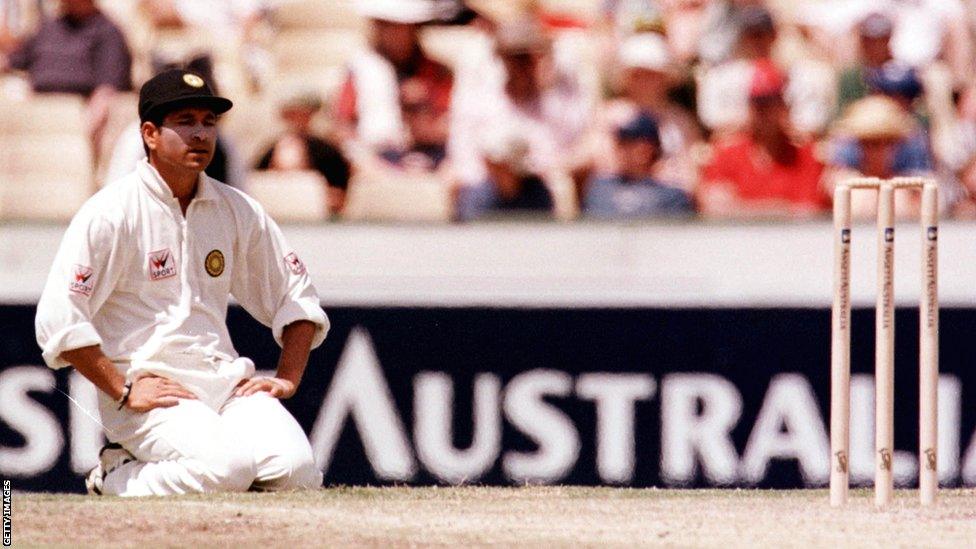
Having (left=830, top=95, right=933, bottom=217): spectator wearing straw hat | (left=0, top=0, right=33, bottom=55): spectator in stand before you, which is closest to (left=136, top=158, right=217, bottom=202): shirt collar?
(left=830, top=95, right=933, bottom=217): spectator wearing straw hat

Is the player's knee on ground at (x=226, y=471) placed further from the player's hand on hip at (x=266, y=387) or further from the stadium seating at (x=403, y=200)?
the stadium seating at (x=403, y=200)

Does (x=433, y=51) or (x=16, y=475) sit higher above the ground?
(x=433, y=51)

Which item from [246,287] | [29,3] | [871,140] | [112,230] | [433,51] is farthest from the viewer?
[29,3]

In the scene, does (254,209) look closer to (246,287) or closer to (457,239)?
(246,287)

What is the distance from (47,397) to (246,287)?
237 cm

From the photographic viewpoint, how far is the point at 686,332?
25.8 ft

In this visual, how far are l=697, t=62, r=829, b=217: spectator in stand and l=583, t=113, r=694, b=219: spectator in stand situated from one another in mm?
183

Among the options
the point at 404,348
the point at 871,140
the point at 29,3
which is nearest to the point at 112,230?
the point at 404,348

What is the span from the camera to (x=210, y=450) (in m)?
5.58

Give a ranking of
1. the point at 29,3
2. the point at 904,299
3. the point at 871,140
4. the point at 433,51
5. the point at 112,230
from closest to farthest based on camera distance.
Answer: the point at 112,230 < the point at 904,299 < the point at 871,140 < the point at 433,51 < the point at 29,3

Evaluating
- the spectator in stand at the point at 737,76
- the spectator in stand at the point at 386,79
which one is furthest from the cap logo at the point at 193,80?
the spectator in stand at the point at 737,76

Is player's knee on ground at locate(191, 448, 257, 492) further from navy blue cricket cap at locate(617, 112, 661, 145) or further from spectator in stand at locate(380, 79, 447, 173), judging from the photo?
spectator in stand at locate(380, 79, 447, 173)

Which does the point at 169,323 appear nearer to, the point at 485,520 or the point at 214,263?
the point at 214,263

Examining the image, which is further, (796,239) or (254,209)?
(796,239)
